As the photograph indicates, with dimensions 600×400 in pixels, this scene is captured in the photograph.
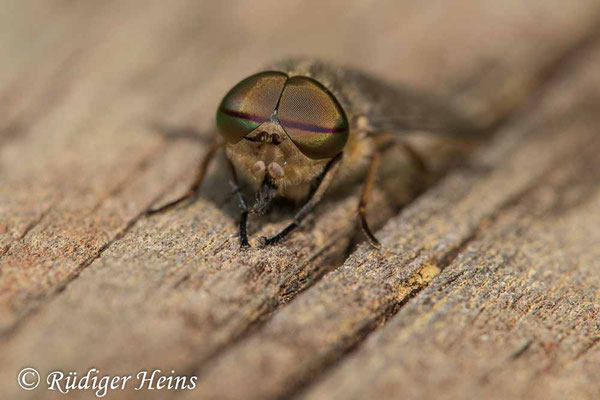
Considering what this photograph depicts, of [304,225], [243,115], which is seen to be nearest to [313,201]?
[304,225]

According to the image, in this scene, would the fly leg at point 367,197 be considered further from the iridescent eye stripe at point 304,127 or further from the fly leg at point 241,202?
the fly leg at point 241,202

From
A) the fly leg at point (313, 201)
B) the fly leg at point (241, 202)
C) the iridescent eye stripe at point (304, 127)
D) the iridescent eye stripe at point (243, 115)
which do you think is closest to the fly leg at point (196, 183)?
the fly leg at point (241, 202)

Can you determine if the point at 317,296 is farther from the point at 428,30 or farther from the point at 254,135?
the point at 428,30

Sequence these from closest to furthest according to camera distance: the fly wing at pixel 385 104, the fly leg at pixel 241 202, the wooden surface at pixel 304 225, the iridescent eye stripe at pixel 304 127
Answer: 1. the wooden surface at pixel 304 225
2. the fly leg at pixel 241 202
3. the iridescent eye stripe at pixel 304 127
4. the fly wing at pixel 385 104

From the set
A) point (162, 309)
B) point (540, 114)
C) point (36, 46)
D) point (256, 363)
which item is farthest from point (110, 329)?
point (540, 114)

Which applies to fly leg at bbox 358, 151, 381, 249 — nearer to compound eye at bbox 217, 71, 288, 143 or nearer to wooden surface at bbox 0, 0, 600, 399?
wooden surface at bbox 0, 0, 600, 399

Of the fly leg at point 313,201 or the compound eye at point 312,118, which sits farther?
the compound eye at point 312,118
